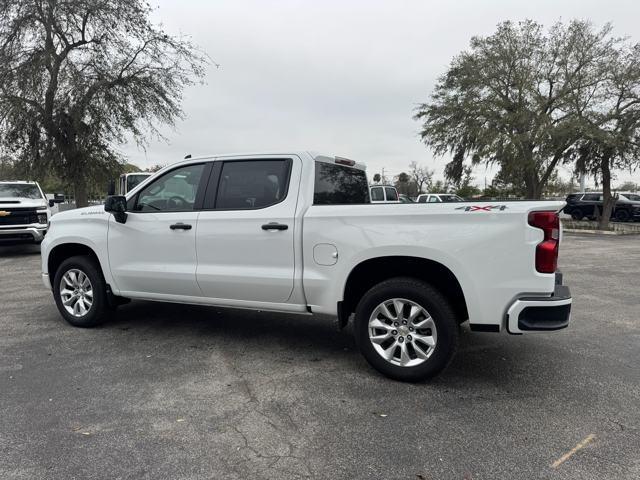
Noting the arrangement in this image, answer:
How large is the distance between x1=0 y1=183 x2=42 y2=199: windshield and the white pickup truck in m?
8.50

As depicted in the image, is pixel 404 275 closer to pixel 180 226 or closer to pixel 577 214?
pixel 180 226

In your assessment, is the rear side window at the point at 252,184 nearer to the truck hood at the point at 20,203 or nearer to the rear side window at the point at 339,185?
the rear side window at the point at 339,185

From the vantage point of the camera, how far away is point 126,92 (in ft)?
59.5

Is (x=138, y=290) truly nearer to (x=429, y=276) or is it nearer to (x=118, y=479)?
(x=118, y=479)

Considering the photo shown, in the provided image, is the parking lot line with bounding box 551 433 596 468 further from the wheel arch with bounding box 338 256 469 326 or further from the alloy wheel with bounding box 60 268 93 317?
the alloy wheel with bounding box 60 268 93 317

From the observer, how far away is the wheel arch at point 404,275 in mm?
3816

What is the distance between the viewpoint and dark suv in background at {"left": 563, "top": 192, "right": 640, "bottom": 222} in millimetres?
26203

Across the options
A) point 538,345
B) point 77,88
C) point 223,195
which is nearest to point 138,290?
point 223,195

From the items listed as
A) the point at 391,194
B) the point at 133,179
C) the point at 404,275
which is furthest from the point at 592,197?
the point at 404,275

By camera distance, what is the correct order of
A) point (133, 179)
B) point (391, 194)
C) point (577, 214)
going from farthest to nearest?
point (577, 214) < point (391, 194) < point (133, 179)

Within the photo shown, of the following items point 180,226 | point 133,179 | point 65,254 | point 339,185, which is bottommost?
point 65,254

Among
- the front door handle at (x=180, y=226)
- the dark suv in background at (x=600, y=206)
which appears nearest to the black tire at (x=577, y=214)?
the dark suv in background at (x=600, y=206)

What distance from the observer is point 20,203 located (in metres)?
11.4

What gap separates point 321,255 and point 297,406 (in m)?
1.23
